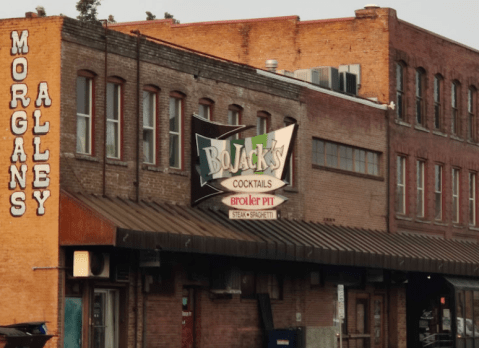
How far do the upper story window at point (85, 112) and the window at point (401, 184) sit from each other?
17601 millimetres

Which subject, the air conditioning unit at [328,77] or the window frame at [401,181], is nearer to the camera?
the air conditioning unit at [328,77]

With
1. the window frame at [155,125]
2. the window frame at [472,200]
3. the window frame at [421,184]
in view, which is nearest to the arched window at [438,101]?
the window frame at [421,184]

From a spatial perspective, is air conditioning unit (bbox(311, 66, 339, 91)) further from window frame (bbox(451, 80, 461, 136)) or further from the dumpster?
the dumpster

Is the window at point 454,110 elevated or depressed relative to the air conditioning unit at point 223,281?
elevated

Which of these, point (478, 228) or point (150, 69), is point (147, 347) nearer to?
point (150, 69)

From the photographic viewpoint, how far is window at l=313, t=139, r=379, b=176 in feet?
134

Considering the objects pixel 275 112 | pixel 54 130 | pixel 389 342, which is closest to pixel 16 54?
pixel 54 130

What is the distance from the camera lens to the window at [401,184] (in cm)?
4568

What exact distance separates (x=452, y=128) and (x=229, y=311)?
17952 millimetres

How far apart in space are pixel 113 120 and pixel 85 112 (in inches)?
46.8

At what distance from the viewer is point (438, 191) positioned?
159ft

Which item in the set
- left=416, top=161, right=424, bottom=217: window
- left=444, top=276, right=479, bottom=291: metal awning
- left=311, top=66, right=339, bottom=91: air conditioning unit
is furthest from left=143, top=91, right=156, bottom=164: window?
left=416, top=161, right=424, bottom=217: window

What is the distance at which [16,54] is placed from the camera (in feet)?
97.9

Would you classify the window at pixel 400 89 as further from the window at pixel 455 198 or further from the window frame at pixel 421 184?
the window at pixel 455 198
